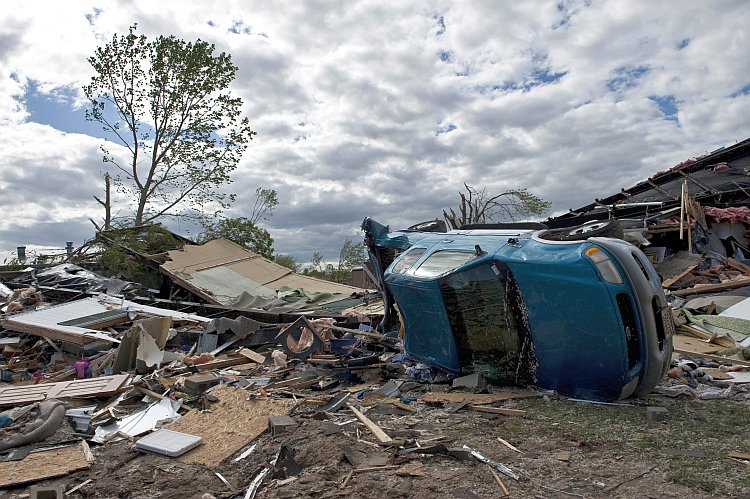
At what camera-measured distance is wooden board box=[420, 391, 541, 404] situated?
535 cm

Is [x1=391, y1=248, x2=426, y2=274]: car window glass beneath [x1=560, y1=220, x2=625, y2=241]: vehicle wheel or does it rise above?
beneath

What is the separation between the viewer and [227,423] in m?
5.32

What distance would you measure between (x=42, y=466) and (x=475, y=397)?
369cm

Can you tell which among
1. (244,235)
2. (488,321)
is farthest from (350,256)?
(488,321)

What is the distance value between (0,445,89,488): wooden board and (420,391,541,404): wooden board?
3.02 meters

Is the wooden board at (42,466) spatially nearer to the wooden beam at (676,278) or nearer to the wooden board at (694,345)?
the wooden board at (694,345)

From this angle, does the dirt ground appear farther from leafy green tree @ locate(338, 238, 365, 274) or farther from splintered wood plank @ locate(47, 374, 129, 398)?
leafy green tree @ locate(338, 238, 365, 274)

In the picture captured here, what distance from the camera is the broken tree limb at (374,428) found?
14.3 feet

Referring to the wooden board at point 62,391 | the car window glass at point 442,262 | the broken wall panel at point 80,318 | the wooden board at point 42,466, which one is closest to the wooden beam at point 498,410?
the car window glass at point 442,262

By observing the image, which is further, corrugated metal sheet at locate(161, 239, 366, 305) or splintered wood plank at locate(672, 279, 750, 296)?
corrugated metal sheet at locate(161, 239, 366, 305)

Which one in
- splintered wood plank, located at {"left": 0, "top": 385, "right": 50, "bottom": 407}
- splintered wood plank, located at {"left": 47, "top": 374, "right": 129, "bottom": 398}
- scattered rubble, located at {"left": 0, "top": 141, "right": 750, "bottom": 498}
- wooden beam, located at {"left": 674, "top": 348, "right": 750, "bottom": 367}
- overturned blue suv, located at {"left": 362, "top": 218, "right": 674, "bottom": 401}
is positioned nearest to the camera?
scattered rubble, located at {"left": 0, "top": 141, "right": 750, "bottom": 498}

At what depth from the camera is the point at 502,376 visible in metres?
5.61

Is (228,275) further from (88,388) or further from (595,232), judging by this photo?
(595,232)

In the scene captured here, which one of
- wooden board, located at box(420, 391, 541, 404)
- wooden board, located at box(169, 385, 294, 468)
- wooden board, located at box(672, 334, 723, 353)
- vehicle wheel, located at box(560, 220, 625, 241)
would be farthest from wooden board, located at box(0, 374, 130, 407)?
wooden board, located at box(672, 334, 723, 353)
